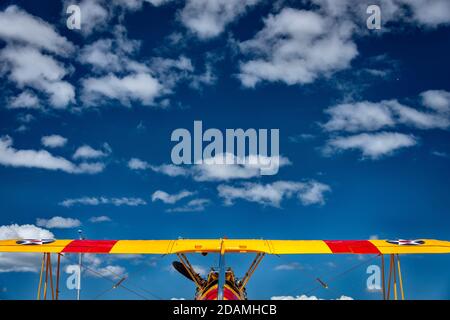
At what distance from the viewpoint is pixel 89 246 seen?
59.3 feet

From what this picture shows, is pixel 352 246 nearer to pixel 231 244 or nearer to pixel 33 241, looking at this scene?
pixel 231 244

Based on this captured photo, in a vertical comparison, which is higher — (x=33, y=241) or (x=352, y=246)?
(x=33, y=241)

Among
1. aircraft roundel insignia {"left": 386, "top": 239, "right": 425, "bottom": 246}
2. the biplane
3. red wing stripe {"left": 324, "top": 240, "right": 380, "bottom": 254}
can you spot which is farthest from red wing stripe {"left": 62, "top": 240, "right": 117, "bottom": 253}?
aircraft roundel insignia {"left": 386, "top": 239, "right": 425, "bottom": 246}

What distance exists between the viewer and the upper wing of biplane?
681 inches

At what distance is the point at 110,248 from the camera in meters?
17.9

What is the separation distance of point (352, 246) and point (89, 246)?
9046 mm

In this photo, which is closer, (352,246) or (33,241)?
(352,246)

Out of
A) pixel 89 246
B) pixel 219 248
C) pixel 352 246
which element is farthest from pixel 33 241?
pixel 352 246

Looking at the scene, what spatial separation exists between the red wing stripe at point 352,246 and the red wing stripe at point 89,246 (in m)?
7.63

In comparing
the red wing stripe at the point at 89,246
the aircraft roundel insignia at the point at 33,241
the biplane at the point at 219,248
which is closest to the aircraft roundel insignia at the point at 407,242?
the biplane at the point at 219,248

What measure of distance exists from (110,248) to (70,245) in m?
1.45
